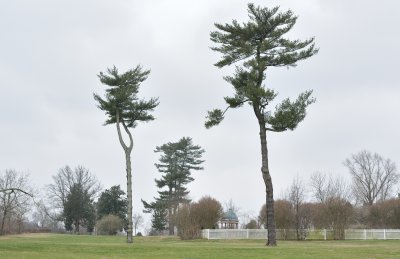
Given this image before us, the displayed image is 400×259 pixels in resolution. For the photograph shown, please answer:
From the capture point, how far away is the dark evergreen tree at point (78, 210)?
74.0 m

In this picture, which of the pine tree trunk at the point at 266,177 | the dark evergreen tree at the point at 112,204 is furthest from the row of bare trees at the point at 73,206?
the pine tree trunk at the point at 266,177

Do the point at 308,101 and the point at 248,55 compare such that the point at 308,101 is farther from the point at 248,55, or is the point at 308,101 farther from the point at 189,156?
the point at 189,156

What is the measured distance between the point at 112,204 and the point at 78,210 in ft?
18.7

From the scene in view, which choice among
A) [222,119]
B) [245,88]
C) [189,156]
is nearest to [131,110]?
[222,119]

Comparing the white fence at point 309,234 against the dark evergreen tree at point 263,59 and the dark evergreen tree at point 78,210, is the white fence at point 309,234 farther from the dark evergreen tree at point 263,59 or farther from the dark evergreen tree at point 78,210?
the dark evergreen tree at point 78,210

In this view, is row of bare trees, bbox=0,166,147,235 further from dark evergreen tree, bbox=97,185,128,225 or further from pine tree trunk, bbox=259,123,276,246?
pine tree trunk, bbox=259,123,276,246

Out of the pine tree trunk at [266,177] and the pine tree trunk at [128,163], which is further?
the pine tree trunk at [128,163]

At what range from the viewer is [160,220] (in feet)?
221

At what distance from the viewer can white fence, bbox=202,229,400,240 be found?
3859 cm

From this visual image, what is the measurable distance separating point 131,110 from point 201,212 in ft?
37.9

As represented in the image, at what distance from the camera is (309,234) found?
130 feet

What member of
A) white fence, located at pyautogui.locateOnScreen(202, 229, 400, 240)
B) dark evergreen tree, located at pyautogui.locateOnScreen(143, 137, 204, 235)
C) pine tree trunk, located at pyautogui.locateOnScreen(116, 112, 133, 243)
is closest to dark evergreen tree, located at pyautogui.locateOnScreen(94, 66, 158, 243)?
pine tree trunk, located at pyautogui.locateOnScreen(116, 112, 133, 243)

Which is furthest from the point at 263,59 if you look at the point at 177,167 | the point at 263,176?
the point at 177,167

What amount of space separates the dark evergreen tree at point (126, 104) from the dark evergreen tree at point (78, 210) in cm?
4270
